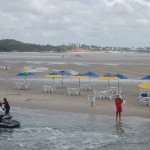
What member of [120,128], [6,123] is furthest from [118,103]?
[6,123]

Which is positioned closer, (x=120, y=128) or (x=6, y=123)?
(x=120, y=128)

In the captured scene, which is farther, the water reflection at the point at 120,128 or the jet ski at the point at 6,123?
the jet ski at the point at 6,123

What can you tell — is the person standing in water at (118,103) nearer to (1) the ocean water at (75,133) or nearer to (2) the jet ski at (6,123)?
(1) the ocean water at (75,133)

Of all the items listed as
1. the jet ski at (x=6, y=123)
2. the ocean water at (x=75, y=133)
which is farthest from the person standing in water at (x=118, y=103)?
the jet ski at (x=6, y=123)

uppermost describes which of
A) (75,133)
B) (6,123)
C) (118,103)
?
(118,103)

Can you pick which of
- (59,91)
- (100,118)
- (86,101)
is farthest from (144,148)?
(59,91)

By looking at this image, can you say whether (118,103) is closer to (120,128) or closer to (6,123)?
(120,128)

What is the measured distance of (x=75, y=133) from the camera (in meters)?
19.1

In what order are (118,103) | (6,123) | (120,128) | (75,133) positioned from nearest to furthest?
→ 1. (75,133)
2. (120,128)
3. (6,123)
4. (118,103)

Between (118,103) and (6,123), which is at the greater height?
(118,103)

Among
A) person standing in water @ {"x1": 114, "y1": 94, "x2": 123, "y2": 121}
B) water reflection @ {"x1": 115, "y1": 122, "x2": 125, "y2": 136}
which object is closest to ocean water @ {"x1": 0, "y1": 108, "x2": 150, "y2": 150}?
water reflection @ {"x1": 115, "y1": 122, "x2": 125, "y2": 136}

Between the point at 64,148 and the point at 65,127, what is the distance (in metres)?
3.74

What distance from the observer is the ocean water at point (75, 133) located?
1698cm

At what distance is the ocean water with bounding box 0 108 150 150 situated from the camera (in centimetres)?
1698
